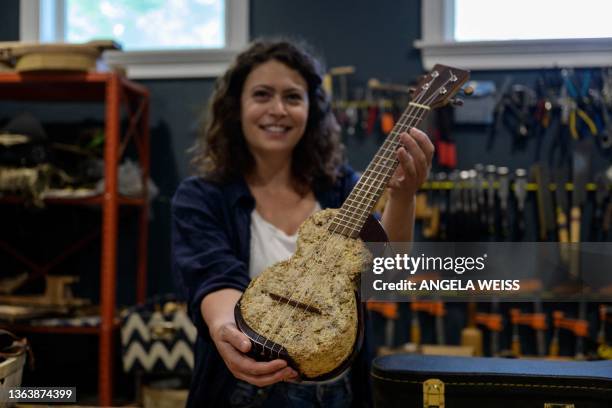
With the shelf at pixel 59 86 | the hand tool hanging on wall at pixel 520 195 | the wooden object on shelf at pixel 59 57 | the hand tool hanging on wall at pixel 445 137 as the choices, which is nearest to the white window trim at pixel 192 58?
the shelf at pixel 59 86

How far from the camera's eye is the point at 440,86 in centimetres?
86

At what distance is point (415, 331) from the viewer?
101 inches

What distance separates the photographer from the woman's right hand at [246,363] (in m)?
0.75

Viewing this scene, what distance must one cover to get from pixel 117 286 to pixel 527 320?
172 cm

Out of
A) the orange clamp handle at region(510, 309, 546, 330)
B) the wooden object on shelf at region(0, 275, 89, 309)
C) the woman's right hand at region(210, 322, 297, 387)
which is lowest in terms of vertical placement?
the orange clamp handle at region(510, 309, 546, 330)

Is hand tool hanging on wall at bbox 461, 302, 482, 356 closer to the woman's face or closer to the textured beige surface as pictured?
the woman's face

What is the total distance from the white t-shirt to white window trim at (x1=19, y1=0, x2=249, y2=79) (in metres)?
1.64

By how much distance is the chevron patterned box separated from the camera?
2238mm

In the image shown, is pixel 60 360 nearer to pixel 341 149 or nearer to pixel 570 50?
pixel 341 149

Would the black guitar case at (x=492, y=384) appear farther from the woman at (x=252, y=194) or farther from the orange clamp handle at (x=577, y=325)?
the orange clamp handle at (x=577, y=325)

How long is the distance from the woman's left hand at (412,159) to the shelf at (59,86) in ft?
5.63

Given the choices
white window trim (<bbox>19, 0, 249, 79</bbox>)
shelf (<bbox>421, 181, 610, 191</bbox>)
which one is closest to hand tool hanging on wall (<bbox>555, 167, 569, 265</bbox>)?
shelf (<bbox>421, 181, 610, 191</bbox>)

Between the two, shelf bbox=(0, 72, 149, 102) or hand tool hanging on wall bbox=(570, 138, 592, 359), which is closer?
shelf bbox=(0, 72, 149, 102)

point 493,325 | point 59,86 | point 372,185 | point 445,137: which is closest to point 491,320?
point 493,325
